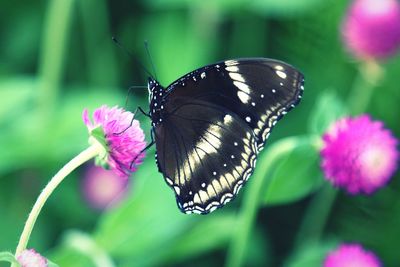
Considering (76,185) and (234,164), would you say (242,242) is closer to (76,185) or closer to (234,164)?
(234,164)

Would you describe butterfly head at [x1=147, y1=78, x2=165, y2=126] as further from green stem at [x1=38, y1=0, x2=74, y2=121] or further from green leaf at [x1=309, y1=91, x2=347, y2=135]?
green stem at [x1=38, y1=0, x2=74, y2=121]

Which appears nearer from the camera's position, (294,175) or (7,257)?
(7,257)

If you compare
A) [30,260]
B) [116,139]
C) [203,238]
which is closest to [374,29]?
[203,238]

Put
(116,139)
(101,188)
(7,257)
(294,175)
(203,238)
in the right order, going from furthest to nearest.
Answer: (101,188) < (203,238) < (294,175) < (116,139) < (7,257)

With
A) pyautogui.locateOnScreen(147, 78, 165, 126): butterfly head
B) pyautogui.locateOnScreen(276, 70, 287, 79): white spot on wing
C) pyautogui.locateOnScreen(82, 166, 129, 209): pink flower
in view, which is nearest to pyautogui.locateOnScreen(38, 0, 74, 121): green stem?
pyautogui.locateOnScreen(82, 166, 129, 209): pink flower

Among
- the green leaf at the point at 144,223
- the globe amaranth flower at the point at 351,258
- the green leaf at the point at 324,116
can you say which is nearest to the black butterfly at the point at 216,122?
the green leaf at the point at 324,116

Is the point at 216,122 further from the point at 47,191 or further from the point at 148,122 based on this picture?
the point at 148,122
